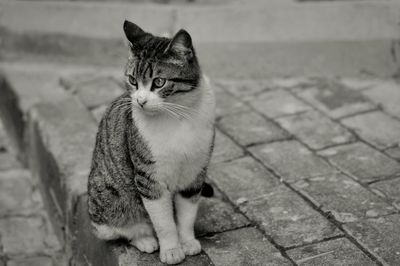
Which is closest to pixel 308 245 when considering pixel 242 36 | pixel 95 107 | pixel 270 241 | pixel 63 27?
pixel 270 241

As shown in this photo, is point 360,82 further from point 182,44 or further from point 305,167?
point 182,44

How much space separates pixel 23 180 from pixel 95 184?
189 cm

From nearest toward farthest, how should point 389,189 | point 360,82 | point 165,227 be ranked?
point 165,227 < point 389,189 < point 360,82

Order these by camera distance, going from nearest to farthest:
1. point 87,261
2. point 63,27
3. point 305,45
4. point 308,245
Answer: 1. point 308,245
2. point 87,261
3. point 305,45
4. point 63,27

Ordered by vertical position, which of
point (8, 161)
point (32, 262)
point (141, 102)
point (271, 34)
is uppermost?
point (141, 102)

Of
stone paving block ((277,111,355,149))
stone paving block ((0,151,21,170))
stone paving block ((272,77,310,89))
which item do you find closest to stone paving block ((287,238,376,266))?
stone paving block ((277,111,355,149))

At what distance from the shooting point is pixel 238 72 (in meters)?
5.42

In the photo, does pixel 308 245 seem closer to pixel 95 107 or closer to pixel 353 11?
pixel 95 107

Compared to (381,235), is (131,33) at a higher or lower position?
higher

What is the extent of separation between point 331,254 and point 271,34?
8.89 ft

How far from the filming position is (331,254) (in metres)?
3.09

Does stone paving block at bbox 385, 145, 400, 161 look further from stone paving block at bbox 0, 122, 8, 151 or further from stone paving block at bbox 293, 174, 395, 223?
stone paving block at bbox 0, 122, 8, 151

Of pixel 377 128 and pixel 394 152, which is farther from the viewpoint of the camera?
pixel 377 128

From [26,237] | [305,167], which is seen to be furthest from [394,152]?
[26,237]
